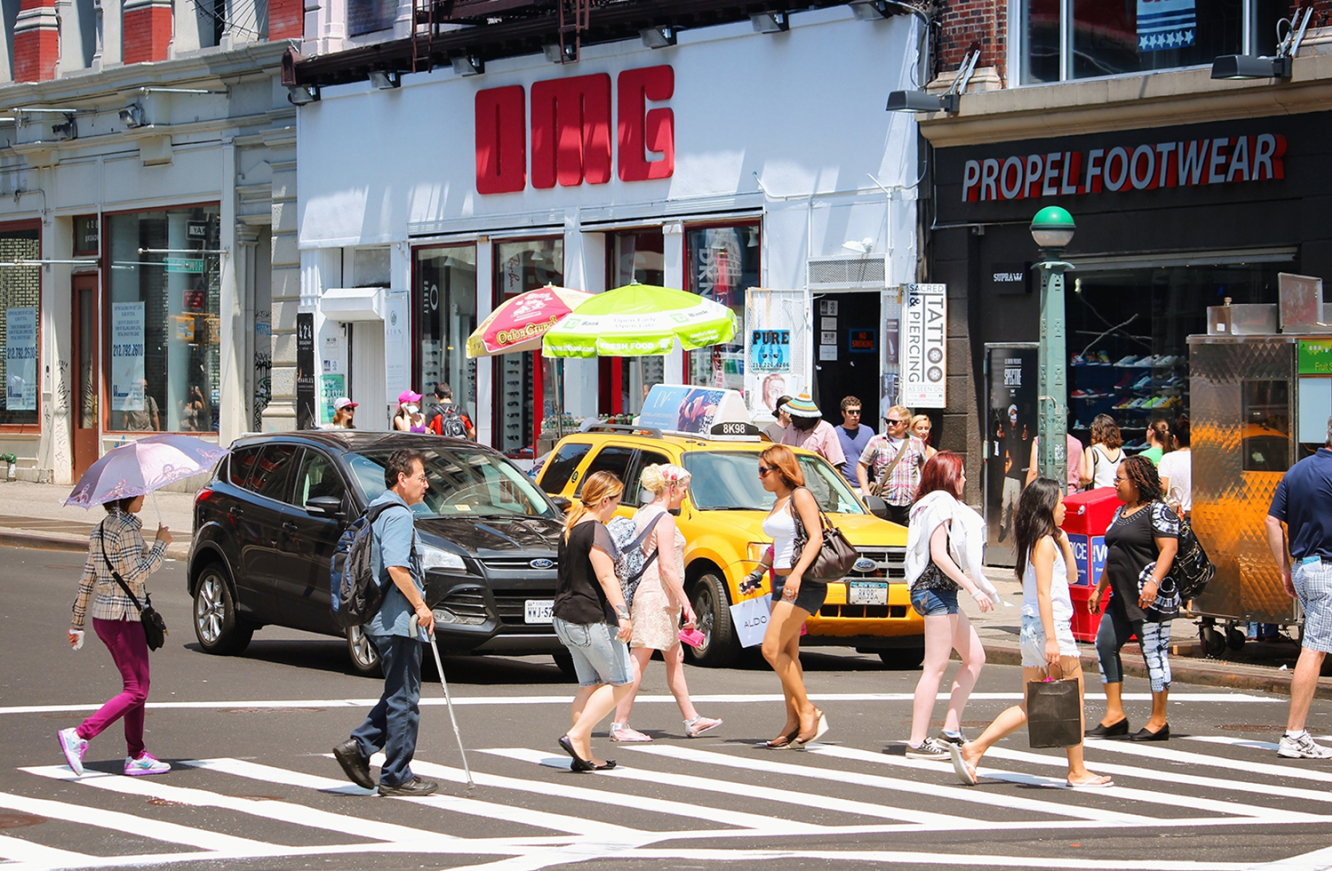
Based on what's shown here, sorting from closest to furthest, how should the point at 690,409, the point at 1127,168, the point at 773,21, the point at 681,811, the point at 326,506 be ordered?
the point at 681,811, the point at 326,506, the point at 690,409, the point at 1127,168, the point at 773,21

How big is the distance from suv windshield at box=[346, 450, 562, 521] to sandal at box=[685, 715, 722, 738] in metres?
3.31

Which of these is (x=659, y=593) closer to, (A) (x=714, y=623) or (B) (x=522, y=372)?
(A) (x=714, y=623)

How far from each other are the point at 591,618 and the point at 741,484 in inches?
205

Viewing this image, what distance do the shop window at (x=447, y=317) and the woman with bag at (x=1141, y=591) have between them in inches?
649

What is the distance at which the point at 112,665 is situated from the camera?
527 inches

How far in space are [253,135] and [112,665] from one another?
57.0 feet

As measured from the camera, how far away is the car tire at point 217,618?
45.5 feet

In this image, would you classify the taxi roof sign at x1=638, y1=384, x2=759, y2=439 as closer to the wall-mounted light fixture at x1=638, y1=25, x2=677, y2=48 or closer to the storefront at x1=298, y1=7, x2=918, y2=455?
the storefront at x1=298, y1=7, x2=918, y2=455

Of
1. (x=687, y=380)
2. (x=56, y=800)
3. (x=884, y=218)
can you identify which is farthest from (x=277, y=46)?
(x=56, y=800)

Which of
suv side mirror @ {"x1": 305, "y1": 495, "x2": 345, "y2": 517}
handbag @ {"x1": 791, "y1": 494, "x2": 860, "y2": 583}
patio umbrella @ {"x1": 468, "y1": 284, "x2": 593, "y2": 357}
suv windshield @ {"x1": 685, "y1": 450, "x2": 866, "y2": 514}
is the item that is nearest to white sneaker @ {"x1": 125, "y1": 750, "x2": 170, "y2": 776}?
suv side mirror @ {"x1": 305, "y1": 495, "x2": 345, "y2": 517}

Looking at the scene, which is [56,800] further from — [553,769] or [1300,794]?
[1300,794]

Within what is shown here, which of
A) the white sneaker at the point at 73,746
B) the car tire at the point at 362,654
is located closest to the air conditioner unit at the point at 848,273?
the car tire at the point at 362,654

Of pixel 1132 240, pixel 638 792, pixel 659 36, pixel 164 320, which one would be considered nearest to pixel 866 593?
pixel 638 792

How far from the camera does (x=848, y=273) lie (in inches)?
819
